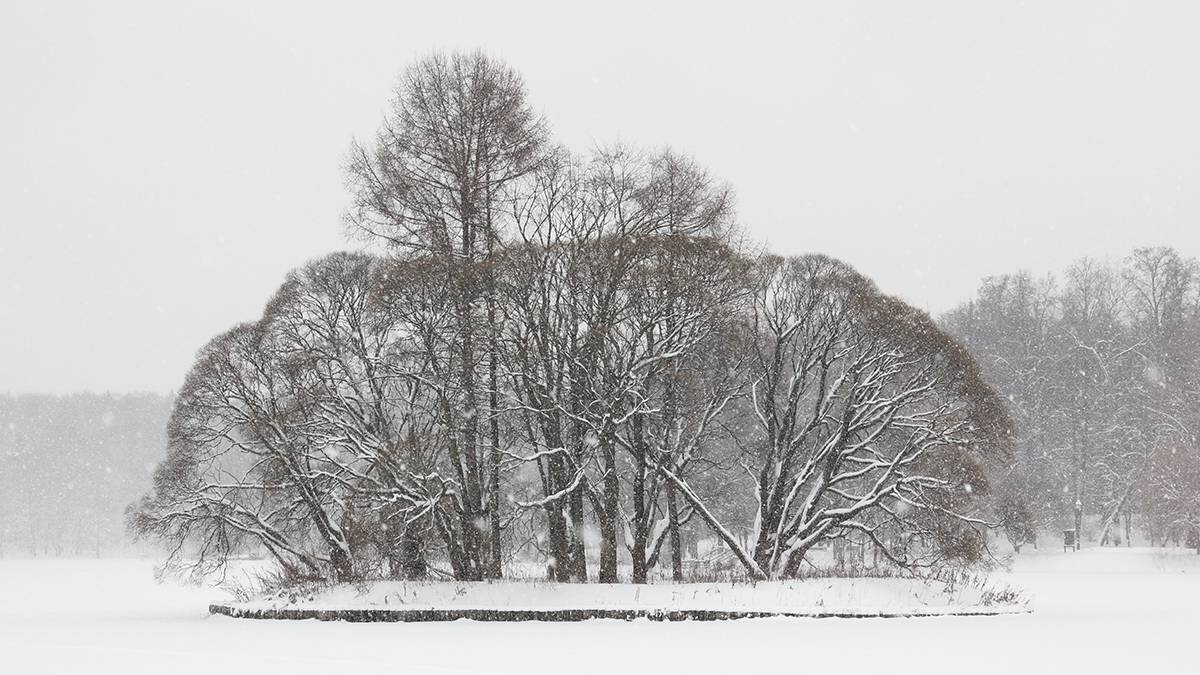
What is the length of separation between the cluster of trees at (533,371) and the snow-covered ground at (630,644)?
146 inches

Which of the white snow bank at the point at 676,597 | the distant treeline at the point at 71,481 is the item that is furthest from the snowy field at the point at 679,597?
the distant treeline at the point at 71,481

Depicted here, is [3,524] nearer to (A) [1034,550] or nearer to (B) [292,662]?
(A) [1034,550]

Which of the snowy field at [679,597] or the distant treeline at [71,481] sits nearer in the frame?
the snowy field at [679,597]

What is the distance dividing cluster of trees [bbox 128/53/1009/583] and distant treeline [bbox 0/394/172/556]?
9629cm

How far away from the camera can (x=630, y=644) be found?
766 inches

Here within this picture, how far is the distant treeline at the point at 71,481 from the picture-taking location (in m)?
118

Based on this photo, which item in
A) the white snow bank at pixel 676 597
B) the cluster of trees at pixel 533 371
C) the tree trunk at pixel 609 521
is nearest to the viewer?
the white snow bank at pixel 676 597

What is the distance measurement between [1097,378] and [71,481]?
106496mm

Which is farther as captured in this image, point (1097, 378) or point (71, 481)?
point (71, 481)

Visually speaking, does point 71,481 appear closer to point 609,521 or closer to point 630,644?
point 609,521

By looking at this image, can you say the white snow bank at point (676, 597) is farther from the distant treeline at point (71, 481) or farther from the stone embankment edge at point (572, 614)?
the distant treeline at point (71, 481)

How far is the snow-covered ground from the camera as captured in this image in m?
16.3

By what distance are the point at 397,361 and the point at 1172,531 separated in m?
36.4

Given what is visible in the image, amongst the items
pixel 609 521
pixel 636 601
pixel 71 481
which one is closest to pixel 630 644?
pixel 636 601
